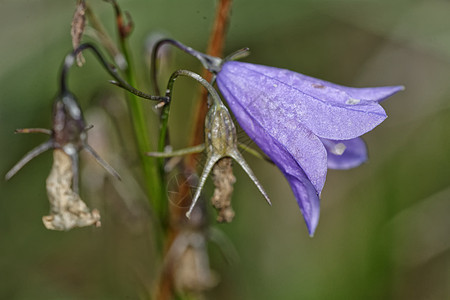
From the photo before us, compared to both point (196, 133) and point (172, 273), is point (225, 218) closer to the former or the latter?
point (196, 133)

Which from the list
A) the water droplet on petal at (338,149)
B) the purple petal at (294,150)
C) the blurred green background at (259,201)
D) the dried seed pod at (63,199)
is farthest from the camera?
the blurred green background at (259,201)

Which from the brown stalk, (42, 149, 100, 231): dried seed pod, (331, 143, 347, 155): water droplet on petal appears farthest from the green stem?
(331, 143, 347, 155): water droplet on petal

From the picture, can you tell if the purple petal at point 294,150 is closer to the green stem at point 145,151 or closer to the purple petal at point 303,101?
the purple petal at point 303,101

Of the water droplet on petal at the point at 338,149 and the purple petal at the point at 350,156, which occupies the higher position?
the water droplet on petal at the point at 338,149

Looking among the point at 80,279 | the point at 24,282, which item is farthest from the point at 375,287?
the point at 24,282

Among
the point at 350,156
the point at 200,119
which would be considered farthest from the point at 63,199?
the point at 350,156

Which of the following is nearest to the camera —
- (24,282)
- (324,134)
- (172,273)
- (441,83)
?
(324,134)

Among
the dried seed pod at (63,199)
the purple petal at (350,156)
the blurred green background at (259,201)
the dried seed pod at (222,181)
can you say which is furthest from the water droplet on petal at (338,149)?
the blurred green background at (259,201)
